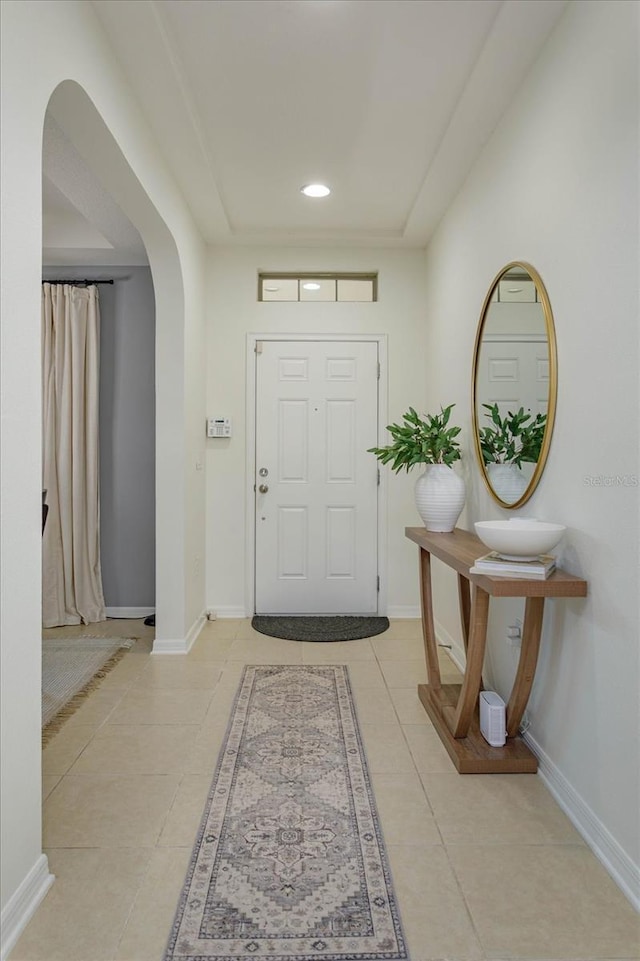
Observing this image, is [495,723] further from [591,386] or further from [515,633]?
[591,386]

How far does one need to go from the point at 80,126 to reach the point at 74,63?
0.32 metres

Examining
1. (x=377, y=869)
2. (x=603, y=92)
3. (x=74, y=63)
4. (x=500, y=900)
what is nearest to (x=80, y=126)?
(x=74, y=63)

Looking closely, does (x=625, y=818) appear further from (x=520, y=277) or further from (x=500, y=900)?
(x=520, y=277)

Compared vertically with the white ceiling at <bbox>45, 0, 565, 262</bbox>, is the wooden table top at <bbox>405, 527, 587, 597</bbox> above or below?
below

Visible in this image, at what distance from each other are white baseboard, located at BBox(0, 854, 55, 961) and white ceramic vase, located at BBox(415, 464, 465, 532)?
6.97ft

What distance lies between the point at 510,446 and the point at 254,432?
89.1 inches

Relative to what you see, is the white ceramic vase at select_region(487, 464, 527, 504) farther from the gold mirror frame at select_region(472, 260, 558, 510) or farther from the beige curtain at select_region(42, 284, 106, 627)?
the beige curtain at select_region(42, 284, 106, 627)

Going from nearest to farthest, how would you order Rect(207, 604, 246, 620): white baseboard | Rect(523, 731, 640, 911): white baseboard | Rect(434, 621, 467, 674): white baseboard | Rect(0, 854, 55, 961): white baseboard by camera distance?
Rect(0, 854, 55, 961): white baseboard
Rect(523, 731, 640, 911): white baseboard
Rect(434, 621, 467, 674): white baseboard
Rect(207, 604, 246, 620): white baseboard

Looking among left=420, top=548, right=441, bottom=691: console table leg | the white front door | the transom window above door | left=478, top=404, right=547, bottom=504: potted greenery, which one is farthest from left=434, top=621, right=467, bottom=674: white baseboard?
the transom window above door

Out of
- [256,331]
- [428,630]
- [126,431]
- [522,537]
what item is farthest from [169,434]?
[522,537]

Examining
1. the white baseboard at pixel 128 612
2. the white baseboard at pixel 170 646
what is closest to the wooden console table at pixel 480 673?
the white baseboard at pixel 170 646

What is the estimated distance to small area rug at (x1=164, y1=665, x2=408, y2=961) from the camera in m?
1.46

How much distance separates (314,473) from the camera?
14.8 feet

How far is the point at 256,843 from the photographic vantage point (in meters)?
1.84
